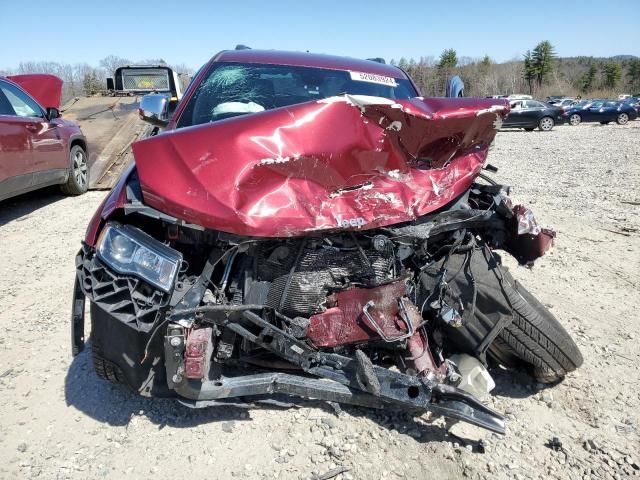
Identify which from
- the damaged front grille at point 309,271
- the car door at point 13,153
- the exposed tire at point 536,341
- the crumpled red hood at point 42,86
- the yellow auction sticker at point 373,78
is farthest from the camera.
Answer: the crumpled red hood at point 42,86

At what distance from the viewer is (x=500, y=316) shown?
240cm

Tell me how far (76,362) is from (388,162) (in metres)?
2.30

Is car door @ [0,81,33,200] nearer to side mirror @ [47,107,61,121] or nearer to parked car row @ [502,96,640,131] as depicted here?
side mirror @ [47,107,61,121]

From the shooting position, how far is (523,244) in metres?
2.50

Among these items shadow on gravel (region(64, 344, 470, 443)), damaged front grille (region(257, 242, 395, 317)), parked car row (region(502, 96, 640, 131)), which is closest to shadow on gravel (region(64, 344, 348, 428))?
shadow on gravel (region(64, 344, 470, 443))

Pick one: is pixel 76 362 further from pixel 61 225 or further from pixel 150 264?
pixel 61 225

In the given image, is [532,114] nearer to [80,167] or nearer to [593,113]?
[593,113]

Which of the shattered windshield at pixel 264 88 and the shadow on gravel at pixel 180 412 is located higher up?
the shattered windshield at pixel 264 88

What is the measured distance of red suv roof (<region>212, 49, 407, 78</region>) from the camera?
3.44m

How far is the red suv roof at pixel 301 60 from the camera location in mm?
3439

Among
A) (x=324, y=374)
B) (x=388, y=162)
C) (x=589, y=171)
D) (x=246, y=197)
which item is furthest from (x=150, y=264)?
(x=589, y=171)

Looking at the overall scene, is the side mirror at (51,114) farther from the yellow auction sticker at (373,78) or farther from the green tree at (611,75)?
the green tree at (611,75)

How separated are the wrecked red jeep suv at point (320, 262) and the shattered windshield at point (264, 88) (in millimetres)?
822

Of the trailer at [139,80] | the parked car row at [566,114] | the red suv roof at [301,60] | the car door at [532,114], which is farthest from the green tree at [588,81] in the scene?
the red suv roof at [301,60]
